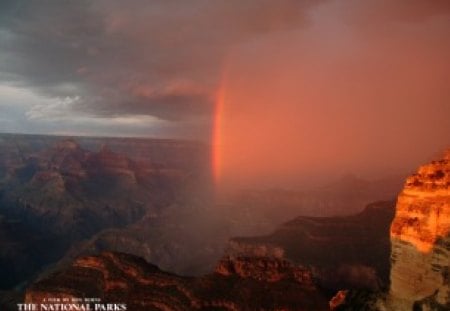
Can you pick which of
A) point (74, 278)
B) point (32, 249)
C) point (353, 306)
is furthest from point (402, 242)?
point (32, 249)

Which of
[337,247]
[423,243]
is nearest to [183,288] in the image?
[423,243]

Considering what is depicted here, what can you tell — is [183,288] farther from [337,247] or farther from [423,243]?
[337,247]

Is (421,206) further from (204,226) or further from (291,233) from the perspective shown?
(204,226)

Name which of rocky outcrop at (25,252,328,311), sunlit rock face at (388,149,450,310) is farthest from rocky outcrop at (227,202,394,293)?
sunlit rock face at (388,149,450,310)

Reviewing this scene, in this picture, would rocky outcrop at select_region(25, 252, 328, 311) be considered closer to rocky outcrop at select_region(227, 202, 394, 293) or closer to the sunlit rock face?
the sunlit rock face

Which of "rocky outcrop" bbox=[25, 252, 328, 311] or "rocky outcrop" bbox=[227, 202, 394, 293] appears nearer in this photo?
"rocky outcrop" bbox=[25, 252, 328, 311]
